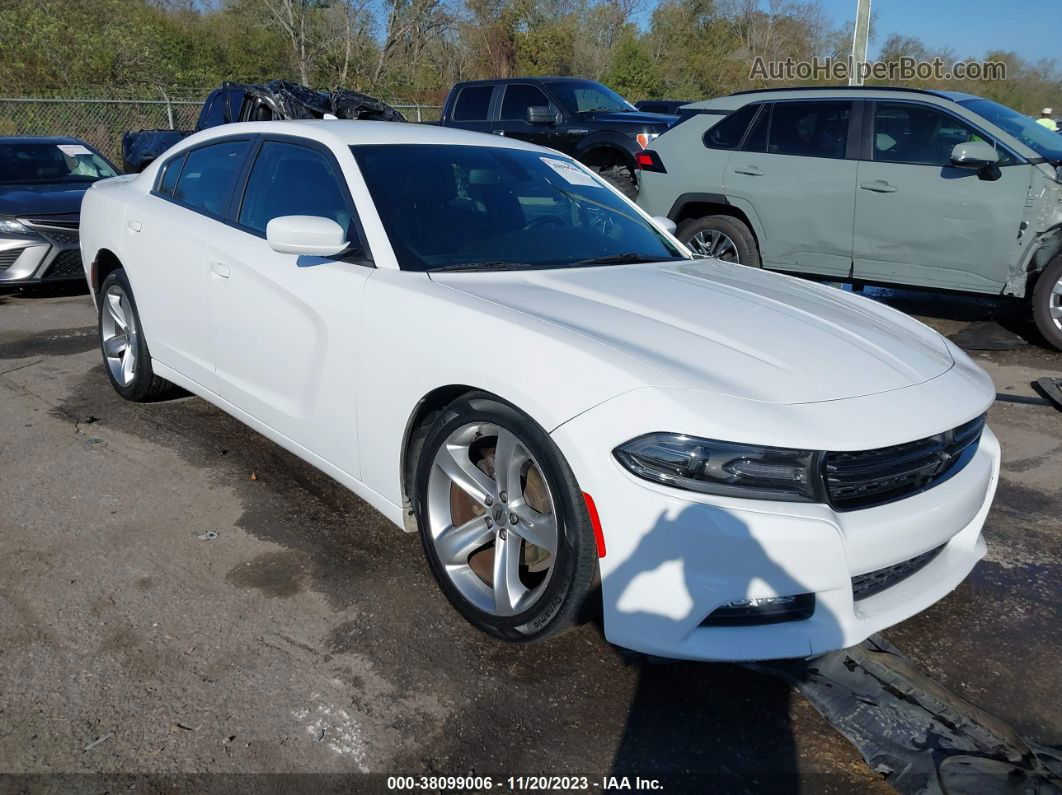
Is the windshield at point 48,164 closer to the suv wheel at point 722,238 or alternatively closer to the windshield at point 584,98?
the windshield at point 584,98

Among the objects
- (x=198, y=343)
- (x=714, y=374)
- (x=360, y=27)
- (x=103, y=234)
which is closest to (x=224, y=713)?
(x=714, y=374)

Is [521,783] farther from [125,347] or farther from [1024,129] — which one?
[1024,129]

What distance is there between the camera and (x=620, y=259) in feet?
11.9

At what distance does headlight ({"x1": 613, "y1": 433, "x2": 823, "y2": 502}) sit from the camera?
2270mm

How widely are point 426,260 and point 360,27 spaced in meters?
27.9

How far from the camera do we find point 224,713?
8.16 feet

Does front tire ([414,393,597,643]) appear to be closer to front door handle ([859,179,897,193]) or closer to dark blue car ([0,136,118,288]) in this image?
front door handle ([859,179,897,193])

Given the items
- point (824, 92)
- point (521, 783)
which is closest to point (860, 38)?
point (824, 92)

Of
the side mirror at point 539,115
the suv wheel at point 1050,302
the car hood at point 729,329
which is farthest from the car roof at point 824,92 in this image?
the car hood at point 729,329

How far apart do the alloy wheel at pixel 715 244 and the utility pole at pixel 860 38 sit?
569 cm

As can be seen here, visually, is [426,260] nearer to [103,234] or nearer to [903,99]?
[103,234]

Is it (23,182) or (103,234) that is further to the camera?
(23,182)

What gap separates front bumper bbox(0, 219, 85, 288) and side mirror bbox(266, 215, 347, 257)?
5885 mm

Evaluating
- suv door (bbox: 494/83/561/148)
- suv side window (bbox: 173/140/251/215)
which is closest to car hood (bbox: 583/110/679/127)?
suv door (bbox: 494/83/561/148)
